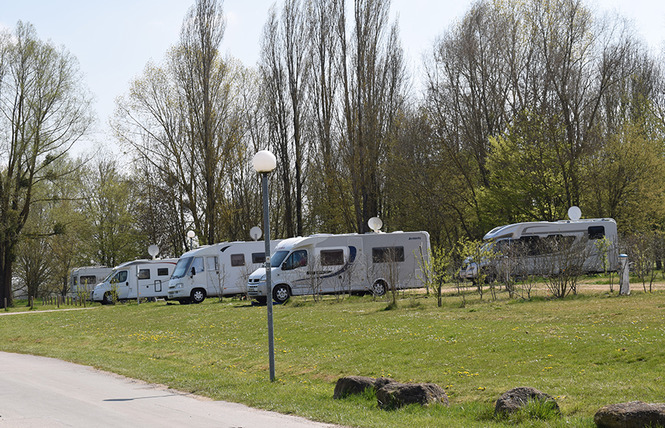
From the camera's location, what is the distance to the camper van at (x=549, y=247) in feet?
66.0

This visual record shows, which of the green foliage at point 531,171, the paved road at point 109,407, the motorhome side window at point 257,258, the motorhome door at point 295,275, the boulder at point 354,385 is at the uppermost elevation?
the green foliage at point 531,171

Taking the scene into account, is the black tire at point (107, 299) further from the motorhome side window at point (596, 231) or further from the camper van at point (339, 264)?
the motorhome side window at point (596, 231)

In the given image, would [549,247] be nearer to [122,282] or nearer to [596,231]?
[596,231]

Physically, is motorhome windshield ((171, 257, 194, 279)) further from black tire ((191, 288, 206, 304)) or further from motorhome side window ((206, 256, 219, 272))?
black tire ((191, 288, 206, 304))

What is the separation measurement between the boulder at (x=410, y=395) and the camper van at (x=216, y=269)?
24160mm

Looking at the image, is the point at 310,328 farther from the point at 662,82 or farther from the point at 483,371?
the point at 662,82

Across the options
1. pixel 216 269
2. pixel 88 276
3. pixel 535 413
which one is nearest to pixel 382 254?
pixel 216 269

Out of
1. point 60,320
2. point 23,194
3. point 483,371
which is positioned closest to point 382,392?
point 483,371

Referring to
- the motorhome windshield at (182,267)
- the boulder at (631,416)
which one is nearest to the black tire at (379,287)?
the motorhome windshield at (182,267)

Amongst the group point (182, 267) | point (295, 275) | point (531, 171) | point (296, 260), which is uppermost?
point (531, 171)

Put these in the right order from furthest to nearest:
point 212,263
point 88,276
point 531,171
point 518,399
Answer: point 88,276 → point 531,171 → point 212,263 → point 518,399

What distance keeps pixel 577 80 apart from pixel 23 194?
34.0 m

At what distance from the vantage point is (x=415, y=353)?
42.5 ft

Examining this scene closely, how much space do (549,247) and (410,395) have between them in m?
14.0
